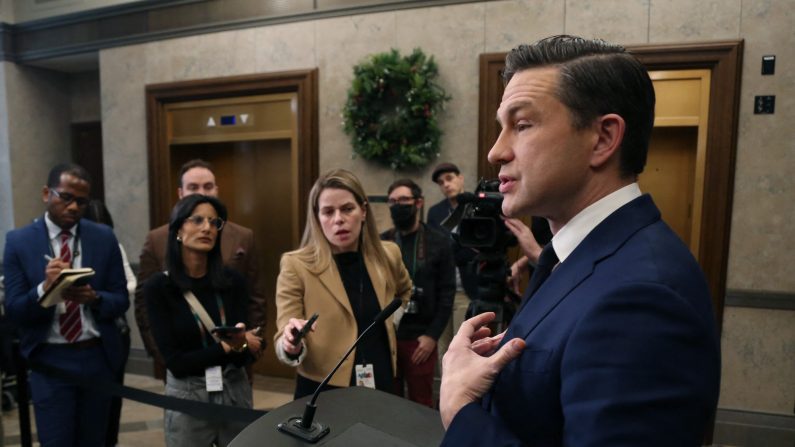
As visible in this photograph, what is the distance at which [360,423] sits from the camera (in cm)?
82

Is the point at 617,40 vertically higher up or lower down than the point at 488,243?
higher up

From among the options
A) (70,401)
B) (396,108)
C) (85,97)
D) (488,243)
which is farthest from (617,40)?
(85,97)

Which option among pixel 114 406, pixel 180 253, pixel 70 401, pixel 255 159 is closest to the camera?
pixel 180 253

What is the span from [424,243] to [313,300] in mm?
1101

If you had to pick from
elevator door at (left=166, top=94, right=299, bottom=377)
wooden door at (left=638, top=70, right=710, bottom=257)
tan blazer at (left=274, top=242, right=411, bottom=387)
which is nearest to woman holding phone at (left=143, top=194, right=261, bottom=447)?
tan blazer at (left=274, top=242, right=411, bottom=387)

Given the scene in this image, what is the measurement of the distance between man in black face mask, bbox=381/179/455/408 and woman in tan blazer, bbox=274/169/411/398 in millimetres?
669

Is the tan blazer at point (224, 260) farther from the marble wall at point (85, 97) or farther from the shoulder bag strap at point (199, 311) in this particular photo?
the marble wall at point (85, 97)

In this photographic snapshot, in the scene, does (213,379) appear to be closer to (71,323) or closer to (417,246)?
(71,323)

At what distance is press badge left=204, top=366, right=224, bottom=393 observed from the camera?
1935mm

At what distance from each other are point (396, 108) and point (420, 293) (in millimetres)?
1514

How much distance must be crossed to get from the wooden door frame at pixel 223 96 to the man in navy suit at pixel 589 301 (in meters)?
3.24

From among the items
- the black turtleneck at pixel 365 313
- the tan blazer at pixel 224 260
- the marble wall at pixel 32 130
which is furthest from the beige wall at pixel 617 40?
the black turtleneck at pixel 365 313

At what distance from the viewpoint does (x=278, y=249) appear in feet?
15.2

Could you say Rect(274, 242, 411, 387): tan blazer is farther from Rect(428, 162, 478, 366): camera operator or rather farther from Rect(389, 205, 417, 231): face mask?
Rect(428, 162, 478, 366): camera operator
